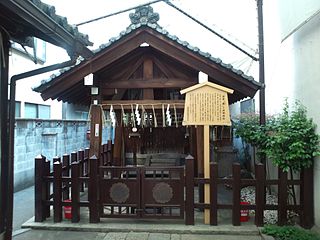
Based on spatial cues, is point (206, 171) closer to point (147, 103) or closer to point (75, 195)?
point (147, 103)

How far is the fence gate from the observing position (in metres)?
7.01

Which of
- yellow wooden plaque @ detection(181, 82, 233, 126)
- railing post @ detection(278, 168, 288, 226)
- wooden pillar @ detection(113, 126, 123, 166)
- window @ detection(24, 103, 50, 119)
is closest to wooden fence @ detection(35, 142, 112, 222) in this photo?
yellow wooden plaque @ detection(181, 82, 233, 126)

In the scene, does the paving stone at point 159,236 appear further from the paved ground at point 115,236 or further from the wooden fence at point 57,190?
the wooden fence at point 57,190

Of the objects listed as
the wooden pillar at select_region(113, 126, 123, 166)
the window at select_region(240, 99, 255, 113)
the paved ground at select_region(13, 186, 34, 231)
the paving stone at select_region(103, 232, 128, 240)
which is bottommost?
the paved ground at select_region(13, 186, 34, 231)

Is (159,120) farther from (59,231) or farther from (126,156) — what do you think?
(59,231)

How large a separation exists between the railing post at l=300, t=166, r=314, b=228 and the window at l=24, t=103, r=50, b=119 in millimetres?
11368

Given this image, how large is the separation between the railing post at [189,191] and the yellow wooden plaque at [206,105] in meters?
0.90

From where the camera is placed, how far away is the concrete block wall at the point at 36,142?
458 inches

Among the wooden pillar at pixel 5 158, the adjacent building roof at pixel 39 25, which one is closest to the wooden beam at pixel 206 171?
the adjacent building roof at pixel 39 25

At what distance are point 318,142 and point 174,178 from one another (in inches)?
119

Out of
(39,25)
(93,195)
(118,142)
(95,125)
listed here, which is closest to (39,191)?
(93,195)

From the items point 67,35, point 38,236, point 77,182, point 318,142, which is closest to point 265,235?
point 318,142

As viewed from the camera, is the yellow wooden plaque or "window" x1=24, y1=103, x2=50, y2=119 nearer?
the yellow wooden plaque

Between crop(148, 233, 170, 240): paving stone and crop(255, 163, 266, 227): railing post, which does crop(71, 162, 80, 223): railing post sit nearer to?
crop(148, 233, 170, 240): paving stone
